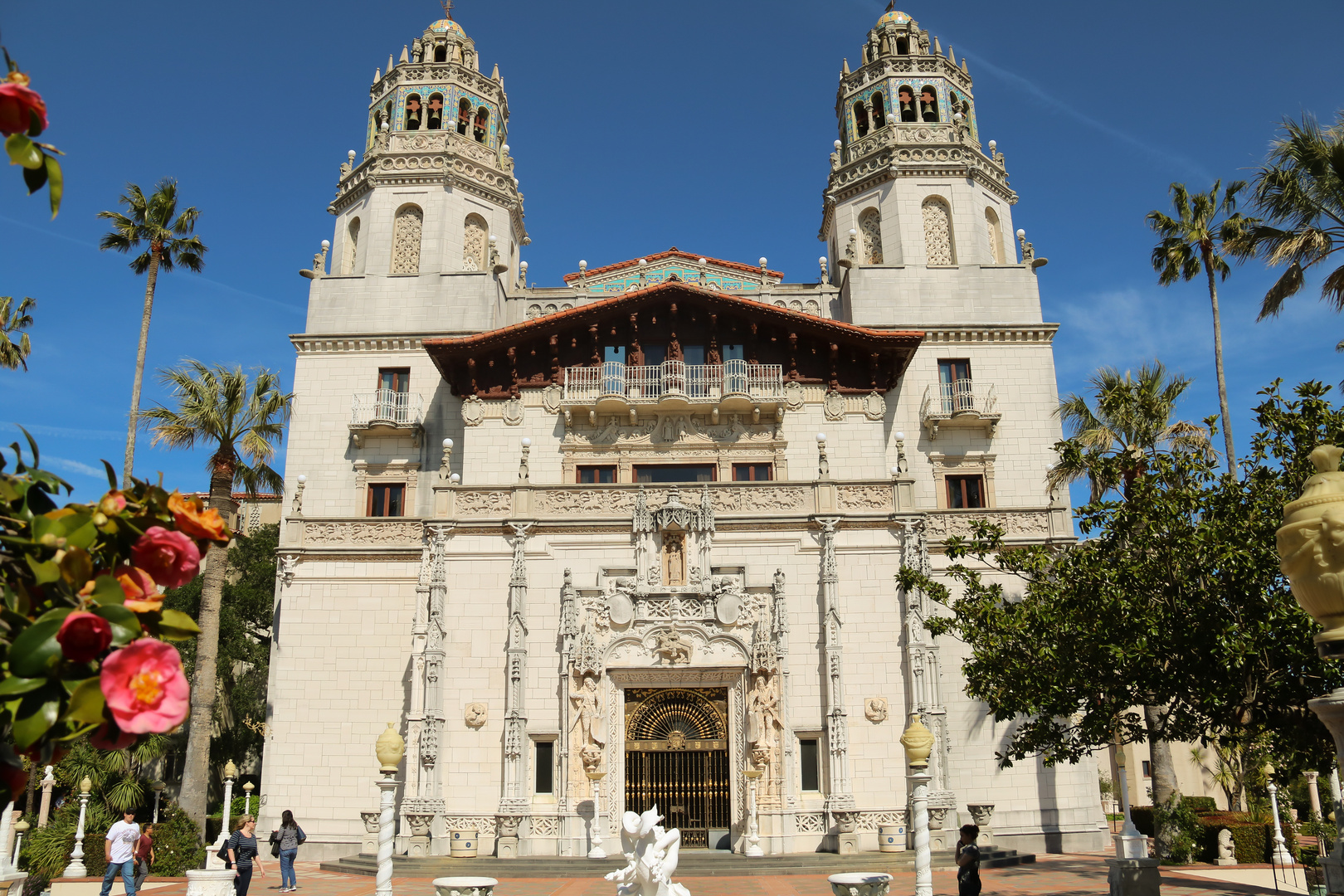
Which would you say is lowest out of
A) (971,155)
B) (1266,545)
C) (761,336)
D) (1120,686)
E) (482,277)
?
(1120,686)

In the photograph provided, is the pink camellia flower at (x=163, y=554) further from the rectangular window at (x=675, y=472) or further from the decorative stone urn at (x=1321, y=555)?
the rectangular window at (x=675, y=472)

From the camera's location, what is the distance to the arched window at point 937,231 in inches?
1364

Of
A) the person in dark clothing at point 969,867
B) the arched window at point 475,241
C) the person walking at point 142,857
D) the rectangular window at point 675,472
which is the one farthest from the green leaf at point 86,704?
the arched window at point 475,241

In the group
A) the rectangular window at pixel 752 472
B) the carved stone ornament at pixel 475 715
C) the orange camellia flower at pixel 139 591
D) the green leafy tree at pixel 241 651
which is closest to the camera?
the orange camellia flower at pixel 139 591

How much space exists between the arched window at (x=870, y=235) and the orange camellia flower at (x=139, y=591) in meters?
34.0

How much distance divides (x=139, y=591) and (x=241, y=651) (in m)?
39.9

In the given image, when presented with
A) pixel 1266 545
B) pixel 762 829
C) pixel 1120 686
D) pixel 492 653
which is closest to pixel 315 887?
pixel 492 653

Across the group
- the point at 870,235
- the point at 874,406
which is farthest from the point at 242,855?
the point at 870,235

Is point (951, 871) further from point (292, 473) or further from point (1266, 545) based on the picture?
point (292, 473)

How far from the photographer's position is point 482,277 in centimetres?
3403

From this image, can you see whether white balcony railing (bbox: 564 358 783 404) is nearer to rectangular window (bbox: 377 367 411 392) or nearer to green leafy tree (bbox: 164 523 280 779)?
Result: rectangular window (bbox: 377 367 411 392)

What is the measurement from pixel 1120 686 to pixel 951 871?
9.01 meters

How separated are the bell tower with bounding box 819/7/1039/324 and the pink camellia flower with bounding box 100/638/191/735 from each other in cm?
3166

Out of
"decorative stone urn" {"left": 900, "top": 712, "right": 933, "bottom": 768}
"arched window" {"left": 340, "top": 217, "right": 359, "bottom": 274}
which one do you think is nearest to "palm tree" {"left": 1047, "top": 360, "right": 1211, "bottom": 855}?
"decorative stone urn" {"left": 900, "top": 712, "right": 933, "bottom": 768}
